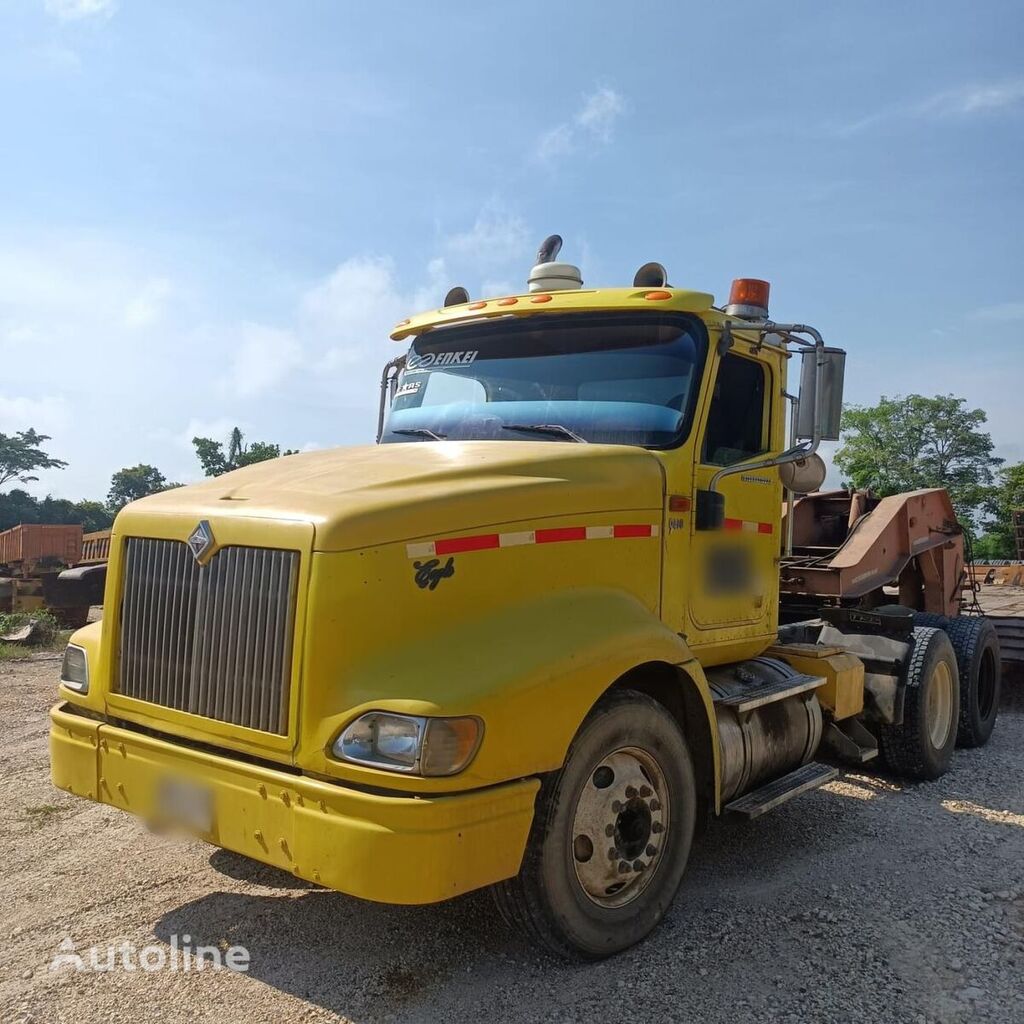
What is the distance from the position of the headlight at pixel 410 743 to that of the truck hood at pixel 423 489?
23.7 inches

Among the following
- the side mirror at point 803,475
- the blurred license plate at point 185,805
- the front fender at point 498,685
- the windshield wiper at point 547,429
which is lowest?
the blurred license plate at point 185,805

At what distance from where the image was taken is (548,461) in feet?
12.7

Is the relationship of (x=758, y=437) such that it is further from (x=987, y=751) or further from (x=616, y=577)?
(x=987, y=751)

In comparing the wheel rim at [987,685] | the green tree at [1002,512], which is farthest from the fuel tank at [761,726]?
the green tree at [1002,512]

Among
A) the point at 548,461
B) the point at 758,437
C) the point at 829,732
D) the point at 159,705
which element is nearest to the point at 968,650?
the point at 829,732

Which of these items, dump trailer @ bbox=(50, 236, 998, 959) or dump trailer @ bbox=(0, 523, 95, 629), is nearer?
dump trailer @ bbox=(50, 236, 998, 959)

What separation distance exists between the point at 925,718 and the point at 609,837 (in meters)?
3.53

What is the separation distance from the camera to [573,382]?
456 cm

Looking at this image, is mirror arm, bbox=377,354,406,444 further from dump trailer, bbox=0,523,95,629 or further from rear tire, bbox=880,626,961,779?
dump trailer, bbox=0,523,95,629

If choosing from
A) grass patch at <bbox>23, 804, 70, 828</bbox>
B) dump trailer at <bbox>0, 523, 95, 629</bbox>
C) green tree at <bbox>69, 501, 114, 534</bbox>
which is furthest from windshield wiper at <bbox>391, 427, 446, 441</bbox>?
green tree at <bbox>69, 501, 114, 534</bbox>

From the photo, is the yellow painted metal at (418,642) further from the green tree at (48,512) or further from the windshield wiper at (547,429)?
the green tree at (48,512)

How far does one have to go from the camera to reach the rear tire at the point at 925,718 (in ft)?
20.4

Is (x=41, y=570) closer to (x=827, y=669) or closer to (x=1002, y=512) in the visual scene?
(x=827, y=669)

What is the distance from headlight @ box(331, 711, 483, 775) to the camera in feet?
9.75
